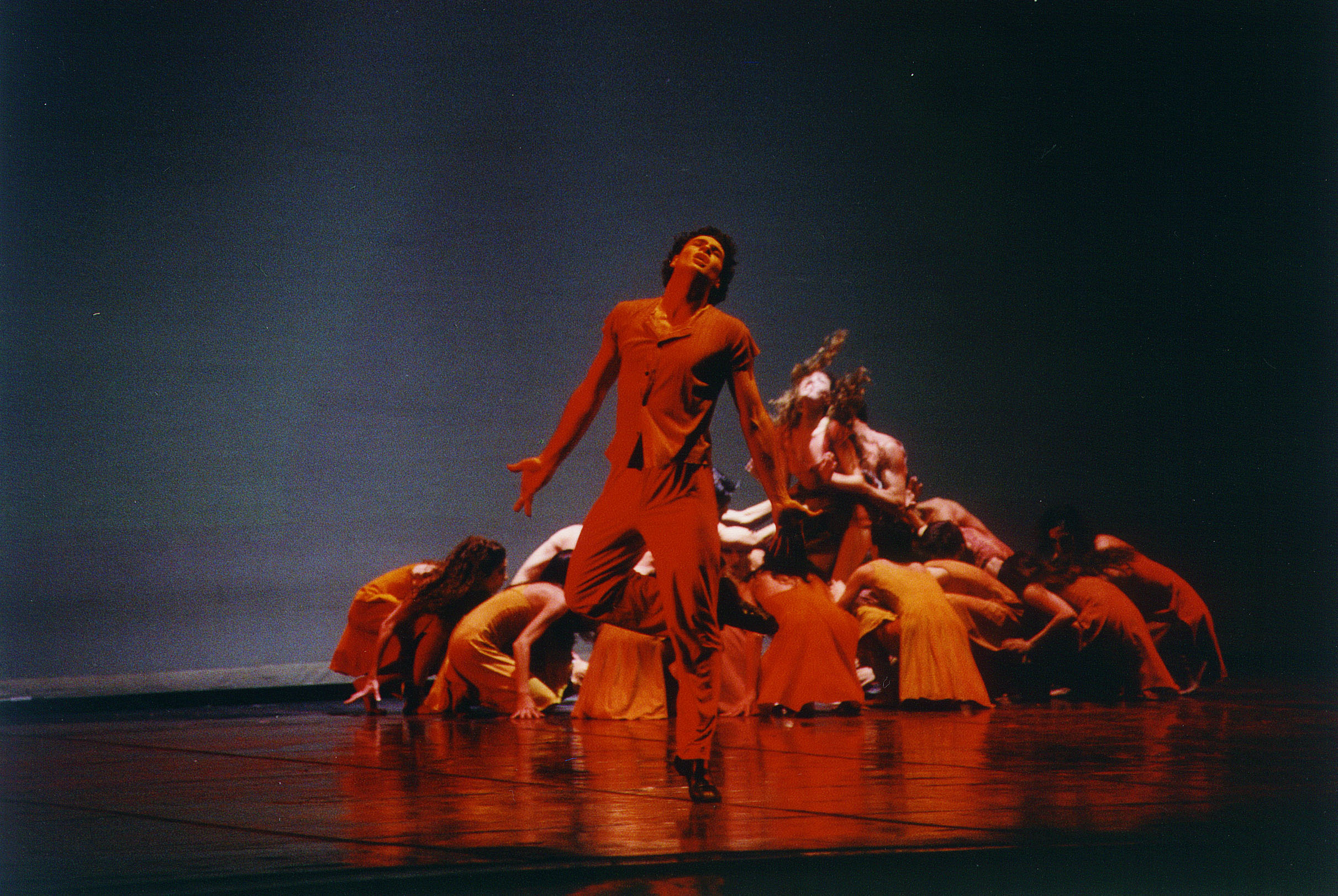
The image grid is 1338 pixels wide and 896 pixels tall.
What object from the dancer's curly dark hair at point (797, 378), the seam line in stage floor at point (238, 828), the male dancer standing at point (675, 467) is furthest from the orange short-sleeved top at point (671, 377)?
the dancer's curly dark hair at point (797, 378)

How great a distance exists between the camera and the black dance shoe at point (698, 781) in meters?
3.50

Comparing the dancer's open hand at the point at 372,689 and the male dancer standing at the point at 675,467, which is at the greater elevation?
the male dancer standing at the point at 675,467

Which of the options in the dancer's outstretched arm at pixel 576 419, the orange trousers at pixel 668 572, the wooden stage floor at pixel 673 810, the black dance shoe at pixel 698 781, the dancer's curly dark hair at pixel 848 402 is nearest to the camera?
the wooden stage floor at pixel 673 810

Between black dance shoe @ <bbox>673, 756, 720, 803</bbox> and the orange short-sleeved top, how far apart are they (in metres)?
0.81

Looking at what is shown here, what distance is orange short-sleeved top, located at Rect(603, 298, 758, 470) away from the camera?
12.5 feet

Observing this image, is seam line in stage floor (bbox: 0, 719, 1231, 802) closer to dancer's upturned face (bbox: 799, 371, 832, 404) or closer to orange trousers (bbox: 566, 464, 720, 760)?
orange trousers (bbox: 566, 464, 720, 760)

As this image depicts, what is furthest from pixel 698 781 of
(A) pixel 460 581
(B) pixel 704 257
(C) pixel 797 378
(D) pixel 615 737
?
(C) pixel 797 378

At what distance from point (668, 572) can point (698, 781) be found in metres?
0.57

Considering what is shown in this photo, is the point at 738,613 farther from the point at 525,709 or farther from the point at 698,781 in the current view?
the point at 525,709

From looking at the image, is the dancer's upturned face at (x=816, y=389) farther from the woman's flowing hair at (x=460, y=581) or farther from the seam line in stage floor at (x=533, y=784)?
the seam line in stage floor at (x=533, y=784)

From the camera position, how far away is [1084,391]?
1032cm

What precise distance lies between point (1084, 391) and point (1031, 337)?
624 mm

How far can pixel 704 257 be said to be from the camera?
3.95m

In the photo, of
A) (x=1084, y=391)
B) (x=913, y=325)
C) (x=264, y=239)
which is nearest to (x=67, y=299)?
(x=264, y=239)
